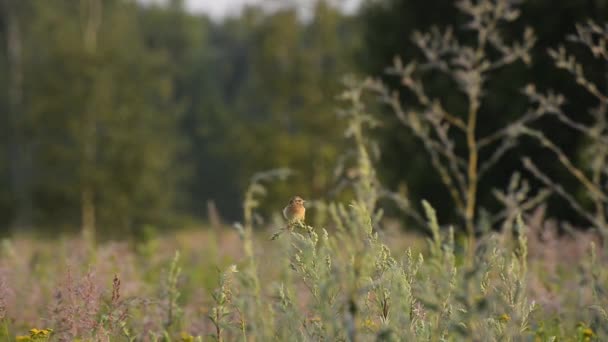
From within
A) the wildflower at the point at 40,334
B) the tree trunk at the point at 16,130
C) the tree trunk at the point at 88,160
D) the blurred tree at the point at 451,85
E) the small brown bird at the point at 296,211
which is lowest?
the wildflower at the point at 40,334

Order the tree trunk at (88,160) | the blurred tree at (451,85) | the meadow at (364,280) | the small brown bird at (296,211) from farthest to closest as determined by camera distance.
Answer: the tree trunk at (88,160) → the blurred tree at (451,85) → the small brown bird at (296,211) → the meadow at (364,280)

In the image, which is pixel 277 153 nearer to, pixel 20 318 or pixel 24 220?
pixel 24 220

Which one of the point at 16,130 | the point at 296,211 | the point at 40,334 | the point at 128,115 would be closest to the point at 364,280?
the point at 296,211

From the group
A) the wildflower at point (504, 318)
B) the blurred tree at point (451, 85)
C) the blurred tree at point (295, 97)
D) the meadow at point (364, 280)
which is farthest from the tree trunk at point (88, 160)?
the wildflower at point (504, 318)

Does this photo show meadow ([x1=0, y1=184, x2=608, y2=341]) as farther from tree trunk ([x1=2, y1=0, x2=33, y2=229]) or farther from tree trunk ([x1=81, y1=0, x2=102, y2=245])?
tree trunk ([x1=2, y1=0, x2=33, y2=229])

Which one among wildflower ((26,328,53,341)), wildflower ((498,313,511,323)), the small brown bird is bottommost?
wildflower ((498,313,511,323))

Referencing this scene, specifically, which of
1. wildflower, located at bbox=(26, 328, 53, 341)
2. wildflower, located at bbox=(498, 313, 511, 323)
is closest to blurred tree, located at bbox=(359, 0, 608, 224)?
wildflower, located at bbox=(498, 313, 511, 323)

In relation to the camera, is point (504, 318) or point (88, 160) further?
point (88, 160)

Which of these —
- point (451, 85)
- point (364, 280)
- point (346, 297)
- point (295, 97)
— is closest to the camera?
point (346, 297)

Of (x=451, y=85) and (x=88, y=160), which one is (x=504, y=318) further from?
(x=88, y=160)

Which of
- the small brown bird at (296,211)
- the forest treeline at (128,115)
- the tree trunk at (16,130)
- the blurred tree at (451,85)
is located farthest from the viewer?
the tree trunk at (16,130)

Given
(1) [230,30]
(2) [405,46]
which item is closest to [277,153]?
(2) [405,46]

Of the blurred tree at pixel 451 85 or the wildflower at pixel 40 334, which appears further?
the blurred tree at pixel 451 85

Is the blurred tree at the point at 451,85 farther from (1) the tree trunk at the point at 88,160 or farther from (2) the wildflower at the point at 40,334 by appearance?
(1) the tree trunk at the point at 88,160
